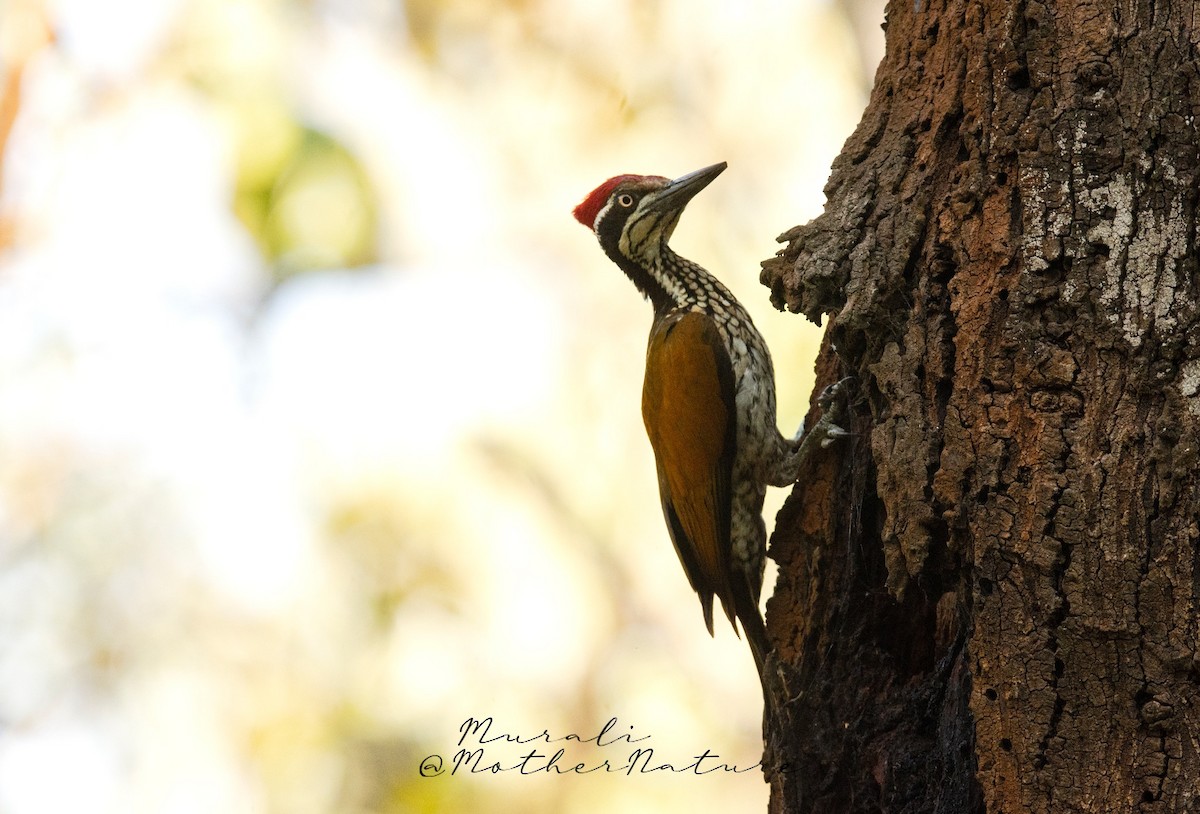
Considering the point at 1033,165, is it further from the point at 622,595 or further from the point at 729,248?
the point at 622,595

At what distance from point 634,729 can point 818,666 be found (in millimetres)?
2260

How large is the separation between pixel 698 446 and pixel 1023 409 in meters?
1.39

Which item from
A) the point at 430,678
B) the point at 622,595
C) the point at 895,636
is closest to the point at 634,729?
the point at 622,595

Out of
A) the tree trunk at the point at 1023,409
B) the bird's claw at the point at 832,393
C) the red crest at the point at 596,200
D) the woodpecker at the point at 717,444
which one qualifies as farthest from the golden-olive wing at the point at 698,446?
the tree trunk at the point at 1023,409

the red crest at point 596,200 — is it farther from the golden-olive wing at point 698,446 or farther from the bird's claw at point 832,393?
the bird's claw at point 832,393

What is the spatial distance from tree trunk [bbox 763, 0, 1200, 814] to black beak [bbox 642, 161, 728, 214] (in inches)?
46.0

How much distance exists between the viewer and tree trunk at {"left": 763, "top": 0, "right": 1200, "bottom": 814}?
178 cm

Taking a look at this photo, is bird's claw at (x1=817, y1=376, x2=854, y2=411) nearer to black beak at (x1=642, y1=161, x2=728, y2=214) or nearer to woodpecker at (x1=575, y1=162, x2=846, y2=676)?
woodpecker at (x1=575, y1=162, x2=846, y2=676)

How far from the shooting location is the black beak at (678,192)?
3.63 m

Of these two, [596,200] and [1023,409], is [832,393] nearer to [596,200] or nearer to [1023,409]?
[1023,409]

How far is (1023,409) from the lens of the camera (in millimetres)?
1938

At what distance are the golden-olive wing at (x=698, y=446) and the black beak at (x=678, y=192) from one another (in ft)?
1.72

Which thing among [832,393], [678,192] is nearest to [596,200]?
[678,192]

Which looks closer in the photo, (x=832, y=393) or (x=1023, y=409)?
(x=1023, y=409)
